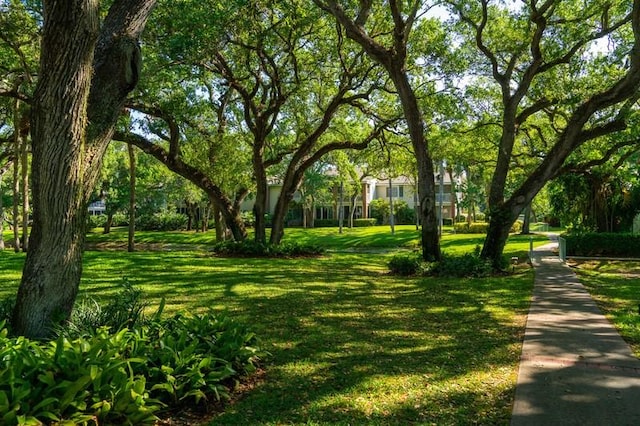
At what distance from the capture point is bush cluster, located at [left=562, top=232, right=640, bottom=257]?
18.6 metres

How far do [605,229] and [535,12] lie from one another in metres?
12.9

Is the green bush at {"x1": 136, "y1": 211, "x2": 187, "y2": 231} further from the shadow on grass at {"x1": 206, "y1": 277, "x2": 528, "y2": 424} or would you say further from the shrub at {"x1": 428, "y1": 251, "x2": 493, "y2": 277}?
the shadow on grass at {"x1": 206, "y1": 277, "x2": 528, "y2": 424}

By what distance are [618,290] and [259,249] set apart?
12.3 meters

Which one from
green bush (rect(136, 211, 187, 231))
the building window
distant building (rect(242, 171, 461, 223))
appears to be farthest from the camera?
the building window

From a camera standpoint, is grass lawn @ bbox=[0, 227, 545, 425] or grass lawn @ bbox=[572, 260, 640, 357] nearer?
grass lawn @ bbox=[0, 227, 545, 425]

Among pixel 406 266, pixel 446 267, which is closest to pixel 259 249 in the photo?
pixel 406 266

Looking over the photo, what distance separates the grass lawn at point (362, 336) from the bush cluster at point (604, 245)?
7732 millimetres

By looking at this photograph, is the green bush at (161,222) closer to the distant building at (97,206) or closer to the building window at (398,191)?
the distant building at (97,206)

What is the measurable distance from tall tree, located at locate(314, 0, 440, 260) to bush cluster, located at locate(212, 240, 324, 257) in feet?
22.7

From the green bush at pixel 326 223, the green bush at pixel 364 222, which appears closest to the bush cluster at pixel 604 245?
the green bush at pixel 364 222

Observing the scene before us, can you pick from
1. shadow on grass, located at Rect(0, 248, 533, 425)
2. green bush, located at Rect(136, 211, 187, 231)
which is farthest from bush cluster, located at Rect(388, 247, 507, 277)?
green bush, located at Rect(136, 211, 187, 231)

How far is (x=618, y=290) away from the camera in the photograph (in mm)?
10984

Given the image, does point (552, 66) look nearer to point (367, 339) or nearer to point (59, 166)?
point (367, 339)

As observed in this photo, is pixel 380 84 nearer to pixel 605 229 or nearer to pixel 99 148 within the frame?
pixel 605 229
